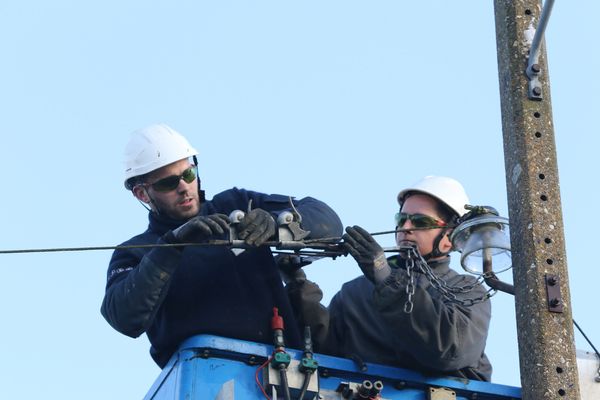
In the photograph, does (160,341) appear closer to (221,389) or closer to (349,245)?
(221,389)

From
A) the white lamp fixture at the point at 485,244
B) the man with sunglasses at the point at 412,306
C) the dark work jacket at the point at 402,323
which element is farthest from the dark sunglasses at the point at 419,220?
the white lamp fixture at the point at 485,244

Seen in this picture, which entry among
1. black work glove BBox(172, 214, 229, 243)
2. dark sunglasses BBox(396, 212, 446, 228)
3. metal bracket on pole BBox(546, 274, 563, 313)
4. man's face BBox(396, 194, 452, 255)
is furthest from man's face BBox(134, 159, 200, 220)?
metal bracket on pole BBox(546, 274, 563, 313)

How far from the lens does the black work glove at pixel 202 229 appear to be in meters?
7.62

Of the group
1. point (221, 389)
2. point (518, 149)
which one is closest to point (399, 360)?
point (221, 389)

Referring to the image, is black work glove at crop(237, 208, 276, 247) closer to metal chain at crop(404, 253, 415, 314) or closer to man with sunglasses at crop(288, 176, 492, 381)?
man with sunglasses at crop(288, 176, 492, 381)

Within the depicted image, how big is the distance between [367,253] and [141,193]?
170cm

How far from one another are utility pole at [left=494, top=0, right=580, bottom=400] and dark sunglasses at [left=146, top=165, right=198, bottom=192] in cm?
222

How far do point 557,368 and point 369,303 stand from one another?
2721mm

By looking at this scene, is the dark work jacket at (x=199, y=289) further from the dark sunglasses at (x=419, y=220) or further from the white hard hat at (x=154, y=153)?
the dark sunglasses at (x=419, y=220)

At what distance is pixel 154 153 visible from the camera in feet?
28.7

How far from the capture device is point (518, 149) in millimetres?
6836

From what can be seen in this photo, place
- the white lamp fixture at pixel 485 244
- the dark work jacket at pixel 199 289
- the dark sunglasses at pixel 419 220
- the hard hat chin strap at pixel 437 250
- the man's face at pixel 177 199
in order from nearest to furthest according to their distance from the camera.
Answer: the white lamp fixture at pixel 485 244
the dark work jacket at pixel 199 289
the man's face at pixel 177 199
the hard hat chin strap at pixel 437 250
the dark sunglasses at pixel 419 220

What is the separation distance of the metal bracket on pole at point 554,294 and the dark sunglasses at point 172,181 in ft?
9.26

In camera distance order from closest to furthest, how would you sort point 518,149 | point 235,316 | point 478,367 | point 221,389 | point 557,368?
1. point 557,368
2. point 518,149
3. point 221,389
4. point 235,316
5. point 478,367
